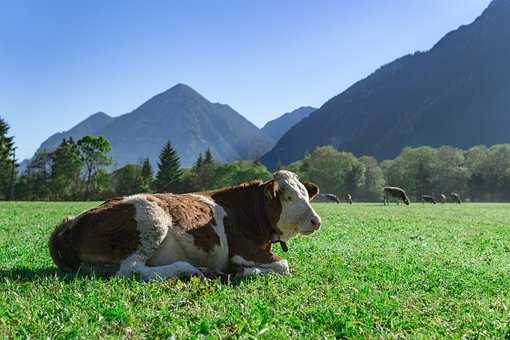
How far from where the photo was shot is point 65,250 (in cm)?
802

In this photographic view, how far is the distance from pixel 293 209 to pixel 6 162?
90343 millimetres

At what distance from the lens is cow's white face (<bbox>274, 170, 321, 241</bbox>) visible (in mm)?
8836

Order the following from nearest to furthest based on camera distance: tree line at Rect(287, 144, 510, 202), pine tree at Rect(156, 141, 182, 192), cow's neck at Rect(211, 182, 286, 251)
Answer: cow's neck at Rect(211, 182, 286, 251) < pine tree at Rect(156, 141, 182, 192) < tree line at Rect(287, 144, 510, 202)

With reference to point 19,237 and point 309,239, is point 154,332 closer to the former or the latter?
point 309,239

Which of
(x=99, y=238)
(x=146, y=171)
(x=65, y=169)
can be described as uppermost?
(x=65, y=169)

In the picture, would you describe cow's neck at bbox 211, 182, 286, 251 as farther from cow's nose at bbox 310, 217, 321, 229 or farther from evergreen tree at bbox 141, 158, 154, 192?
evergreen tree at bbox 141, 158, 154, 192

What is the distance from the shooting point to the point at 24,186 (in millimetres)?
96562

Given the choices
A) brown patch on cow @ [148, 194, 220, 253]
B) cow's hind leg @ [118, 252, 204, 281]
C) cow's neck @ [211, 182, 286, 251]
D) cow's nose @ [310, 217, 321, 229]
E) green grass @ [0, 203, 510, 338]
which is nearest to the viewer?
green grass @ [0, 203, 510, 338]

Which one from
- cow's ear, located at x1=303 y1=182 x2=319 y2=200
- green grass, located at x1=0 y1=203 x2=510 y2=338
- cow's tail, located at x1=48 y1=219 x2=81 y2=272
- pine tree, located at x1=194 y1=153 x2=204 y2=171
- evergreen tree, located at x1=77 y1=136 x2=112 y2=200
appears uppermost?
evergreen tree, located at x1=77 y1=136 x2=112 y2=200

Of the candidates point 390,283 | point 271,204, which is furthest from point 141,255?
point 390,283

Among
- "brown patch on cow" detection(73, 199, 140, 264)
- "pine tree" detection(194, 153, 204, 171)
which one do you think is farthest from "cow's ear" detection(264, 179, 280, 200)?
"pine tree" detection(194, 153, 204, 171)

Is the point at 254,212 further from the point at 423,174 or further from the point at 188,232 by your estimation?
the point at 423,174

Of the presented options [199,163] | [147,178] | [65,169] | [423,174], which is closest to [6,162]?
[65,169]

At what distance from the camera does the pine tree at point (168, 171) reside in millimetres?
107688
